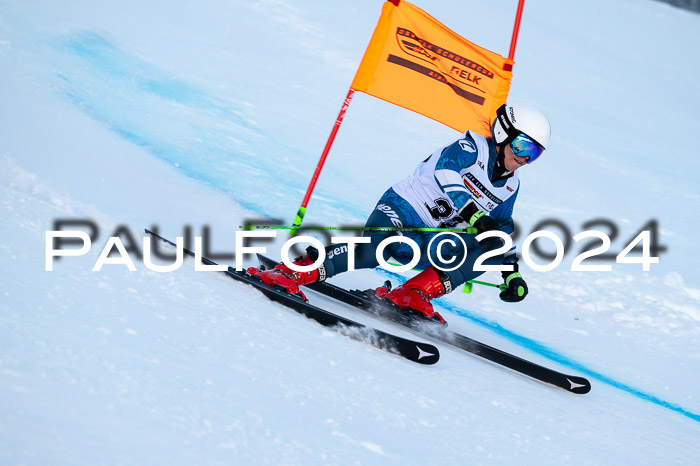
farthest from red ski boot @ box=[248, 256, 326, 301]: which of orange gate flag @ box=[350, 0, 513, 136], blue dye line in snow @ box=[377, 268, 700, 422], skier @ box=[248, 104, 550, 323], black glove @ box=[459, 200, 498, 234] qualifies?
blue dye line in snow @ box=[377, 268, 700, 422]

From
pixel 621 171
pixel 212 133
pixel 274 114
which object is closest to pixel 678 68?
pixel 621 171

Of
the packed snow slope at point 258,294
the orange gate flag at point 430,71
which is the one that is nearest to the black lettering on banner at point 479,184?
the orange gate flag at point 430,71

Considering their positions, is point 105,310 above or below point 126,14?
below

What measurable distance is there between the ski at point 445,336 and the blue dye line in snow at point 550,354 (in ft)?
1.97

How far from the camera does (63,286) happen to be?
2.99m

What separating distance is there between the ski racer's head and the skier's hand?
1.99 feet

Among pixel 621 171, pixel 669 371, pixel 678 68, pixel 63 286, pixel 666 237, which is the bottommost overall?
pixel 63 286

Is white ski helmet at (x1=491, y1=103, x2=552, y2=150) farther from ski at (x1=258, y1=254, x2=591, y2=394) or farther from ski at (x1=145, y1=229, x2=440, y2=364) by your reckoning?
ski at (x1=145, y1=229, x2=440, y2=364)

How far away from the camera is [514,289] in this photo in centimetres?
410

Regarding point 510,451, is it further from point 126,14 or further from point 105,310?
point 126,14

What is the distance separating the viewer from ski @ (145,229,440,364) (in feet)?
11.4

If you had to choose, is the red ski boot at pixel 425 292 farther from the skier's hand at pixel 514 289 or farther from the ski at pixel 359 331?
the ski at pixel 359 331

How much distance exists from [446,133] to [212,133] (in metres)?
3.30

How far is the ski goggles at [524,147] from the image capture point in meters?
3.92
